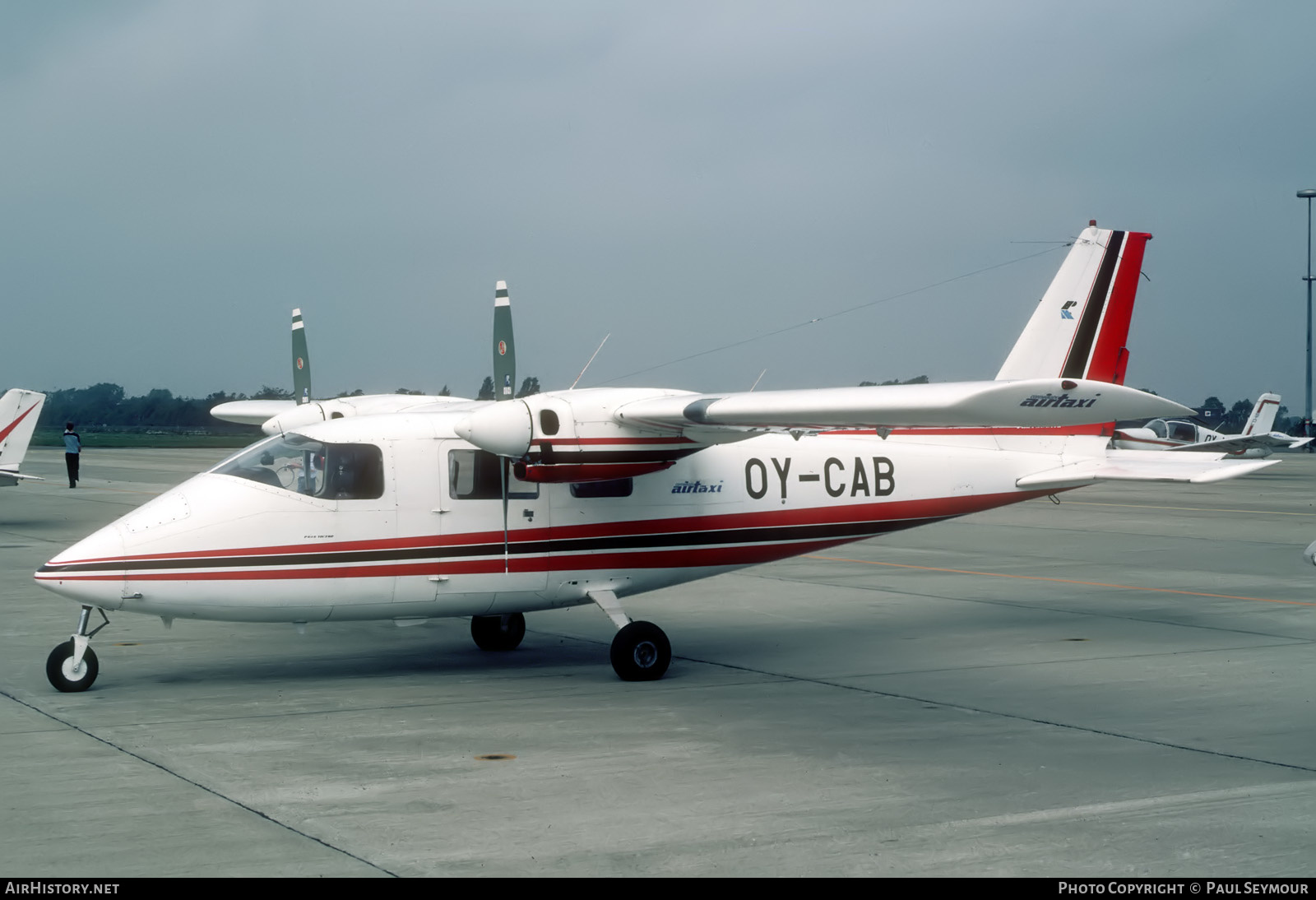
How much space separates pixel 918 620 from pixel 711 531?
148 inches

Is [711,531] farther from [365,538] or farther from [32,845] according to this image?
[32,845]

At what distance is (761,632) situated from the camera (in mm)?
13875

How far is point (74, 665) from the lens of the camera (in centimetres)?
1036

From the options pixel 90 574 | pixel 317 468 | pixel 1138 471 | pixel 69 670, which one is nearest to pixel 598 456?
pixel 317 468

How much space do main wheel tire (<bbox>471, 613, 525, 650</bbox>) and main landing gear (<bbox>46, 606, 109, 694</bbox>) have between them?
11.9ft

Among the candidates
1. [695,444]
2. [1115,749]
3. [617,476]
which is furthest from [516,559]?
[1115,749]

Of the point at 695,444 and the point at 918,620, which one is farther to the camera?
the point at 918,620

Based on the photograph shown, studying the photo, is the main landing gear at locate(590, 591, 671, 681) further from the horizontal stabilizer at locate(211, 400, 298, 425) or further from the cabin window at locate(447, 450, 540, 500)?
the horizontal stabilizer at locate(211, 400, 298, 425)

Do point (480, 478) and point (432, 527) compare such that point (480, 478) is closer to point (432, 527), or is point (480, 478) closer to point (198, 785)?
point (432, 527)

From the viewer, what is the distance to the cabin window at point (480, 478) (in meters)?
11.2

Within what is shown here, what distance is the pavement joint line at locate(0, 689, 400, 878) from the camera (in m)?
6.36

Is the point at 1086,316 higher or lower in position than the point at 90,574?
higher

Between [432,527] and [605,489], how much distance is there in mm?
1654
